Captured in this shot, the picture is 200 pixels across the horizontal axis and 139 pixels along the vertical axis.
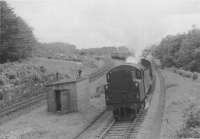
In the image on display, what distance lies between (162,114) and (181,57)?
150ft

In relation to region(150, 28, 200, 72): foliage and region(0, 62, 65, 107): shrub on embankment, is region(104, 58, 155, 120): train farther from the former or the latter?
region(150, 28, 200, 72): foliage

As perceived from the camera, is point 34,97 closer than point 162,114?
No

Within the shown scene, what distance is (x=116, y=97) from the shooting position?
20.2 m

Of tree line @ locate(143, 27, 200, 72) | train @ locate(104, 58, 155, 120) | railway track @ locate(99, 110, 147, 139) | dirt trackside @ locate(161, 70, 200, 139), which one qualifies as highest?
tree line @ locate(143, 27, 200, 72)

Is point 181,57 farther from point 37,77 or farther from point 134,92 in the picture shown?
point 134,92

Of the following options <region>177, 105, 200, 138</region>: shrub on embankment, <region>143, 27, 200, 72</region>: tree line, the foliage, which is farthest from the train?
the foliage

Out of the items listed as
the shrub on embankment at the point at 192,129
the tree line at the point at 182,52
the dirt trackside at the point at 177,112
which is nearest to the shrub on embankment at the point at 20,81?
the dirt trackside at the point at 177,112

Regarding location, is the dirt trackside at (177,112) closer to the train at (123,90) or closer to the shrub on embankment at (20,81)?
the train at (123,90)

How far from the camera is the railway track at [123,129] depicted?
55.9 feet

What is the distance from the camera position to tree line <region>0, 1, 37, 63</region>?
44.1 m

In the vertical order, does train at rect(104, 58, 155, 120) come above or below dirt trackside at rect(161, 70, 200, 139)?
above

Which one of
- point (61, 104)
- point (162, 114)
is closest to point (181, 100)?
point (162, 114)

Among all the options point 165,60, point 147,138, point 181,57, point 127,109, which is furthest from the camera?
point 165,60

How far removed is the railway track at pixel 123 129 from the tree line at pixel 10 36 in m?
28.5
